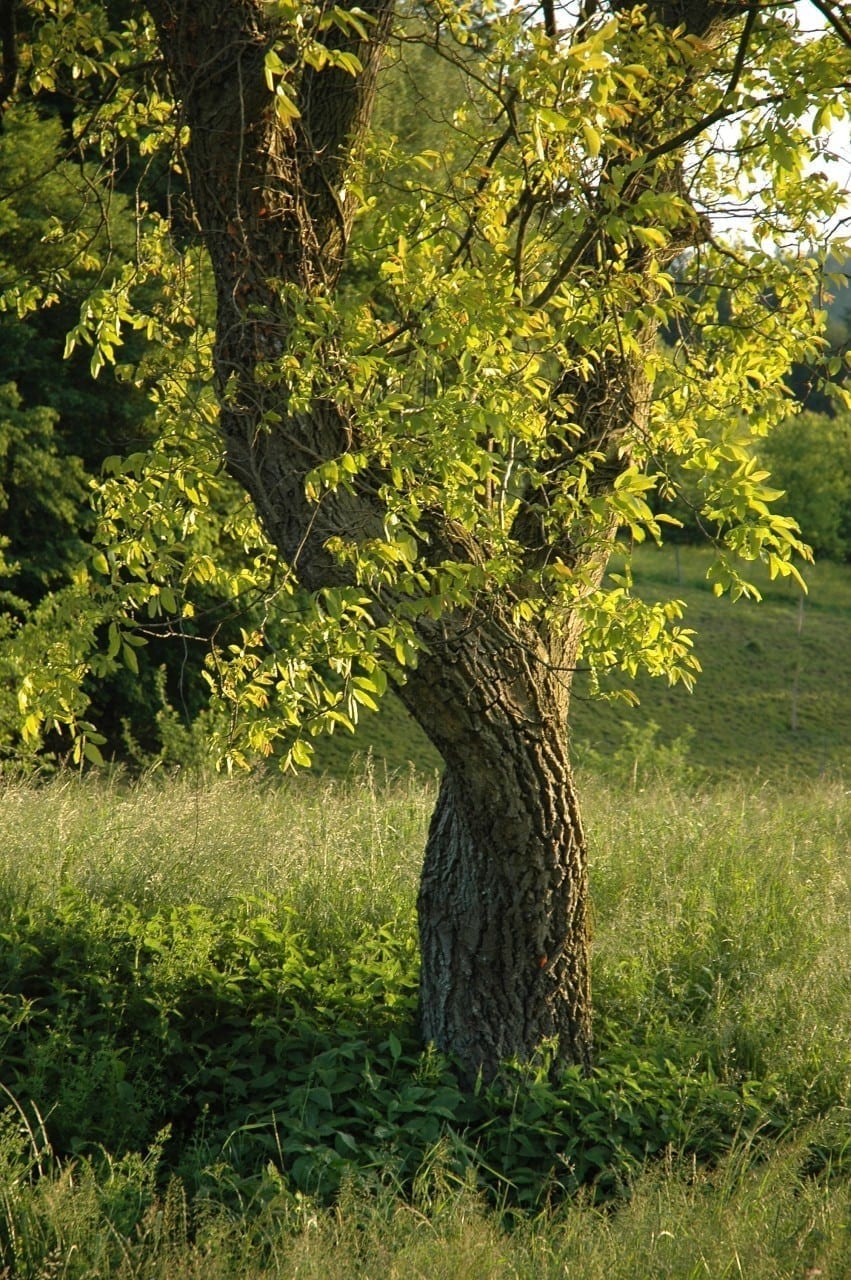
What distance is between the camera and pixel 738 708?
23.0m

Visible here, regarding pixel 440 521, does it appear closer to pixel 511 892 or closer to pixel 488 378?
pixel 488 378

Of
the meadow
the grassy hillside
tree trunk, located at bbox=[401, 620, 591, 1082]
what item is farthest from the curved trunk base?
the grassy hillside

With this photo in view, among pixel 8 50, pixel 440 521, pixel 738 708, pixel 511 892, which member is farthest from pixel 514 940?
pixel 738 708

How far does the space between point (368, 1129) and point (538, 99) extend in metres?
3.23

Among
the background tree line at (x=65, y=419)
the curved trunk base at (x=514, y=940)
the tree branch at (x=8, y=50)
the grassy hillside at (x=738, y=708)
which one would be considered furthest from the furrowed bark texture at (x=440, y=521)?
the grassy hillside at (x=738, y=708)

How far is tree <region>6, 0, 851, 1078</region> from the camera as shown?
3.34 metres

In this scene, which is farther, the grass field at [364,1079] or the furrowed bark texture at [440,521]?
the furrowed bark texture at [440,521]

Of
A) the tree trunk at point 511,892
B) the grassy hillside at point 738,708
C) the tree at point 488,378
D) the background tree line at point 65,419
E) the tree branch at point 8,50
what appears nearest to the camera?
the tree at point 488,378

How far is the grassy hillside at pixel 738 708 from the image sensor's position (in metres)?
18.5

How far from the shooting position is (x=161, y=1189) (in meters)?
3.78

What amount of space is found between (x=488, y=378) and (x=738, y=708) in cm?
2056

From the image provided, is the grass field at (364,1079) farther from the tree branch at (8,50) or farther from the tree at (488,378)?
the tree branch at (8,50)

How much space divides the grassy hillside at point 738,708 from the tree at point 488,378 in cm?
896

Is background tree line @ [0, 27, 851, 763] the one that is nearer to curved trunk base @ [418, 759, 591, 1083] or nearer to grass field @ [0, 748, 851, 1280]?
grass field @ [0, 748, 851, 1280]
